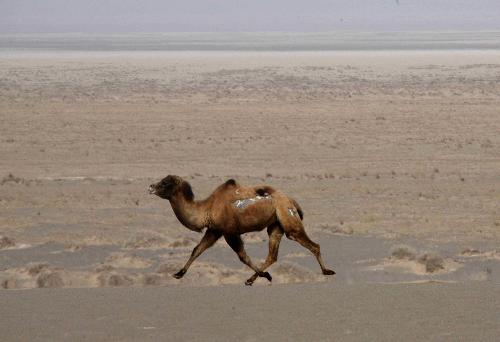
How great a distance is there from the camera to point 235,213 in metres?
10.9

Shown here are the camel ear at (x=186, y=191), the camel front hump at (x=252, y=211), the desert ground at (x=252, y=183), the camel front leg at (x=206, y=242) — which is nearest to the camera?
the desert ground at (x=252, y=183)

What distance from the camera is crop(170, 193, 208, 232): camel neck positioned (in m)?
11.0

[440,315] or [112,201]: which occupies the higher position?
[440,315]

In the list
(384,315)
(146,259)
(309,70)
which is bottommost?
(309,70)

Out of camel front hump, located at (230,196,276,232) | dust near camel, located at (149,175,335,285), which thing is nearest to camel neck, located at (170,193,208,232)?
dust near camel, located at (149,175,335,285)

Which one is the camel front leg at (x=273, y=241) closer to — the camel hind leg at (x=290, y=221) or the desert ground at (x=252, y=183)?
the camel hind leg at (x=290, y=221)

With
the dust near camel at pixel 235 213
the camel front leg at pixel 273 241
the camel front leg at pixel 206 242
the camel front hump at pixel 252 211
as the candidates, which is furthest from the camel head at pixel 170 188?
the camel front leg at pixel 273 241

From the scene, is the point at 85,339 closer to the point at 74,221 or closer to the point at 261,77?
the point at 74,221

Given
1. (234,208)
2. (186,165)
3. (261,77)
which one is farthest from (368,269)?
(261,77)

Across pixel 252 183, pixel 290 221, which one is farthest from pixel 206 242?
pixel 252 183

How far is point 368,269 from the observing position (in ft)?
52.7

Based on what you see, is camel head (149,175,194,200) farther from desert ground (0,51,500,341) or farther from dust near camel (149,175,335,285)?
desert ground (0,51,500,341)

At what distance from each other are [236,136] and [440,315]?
87.3ft

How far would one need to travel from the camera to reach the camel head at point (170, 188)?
10.9m
